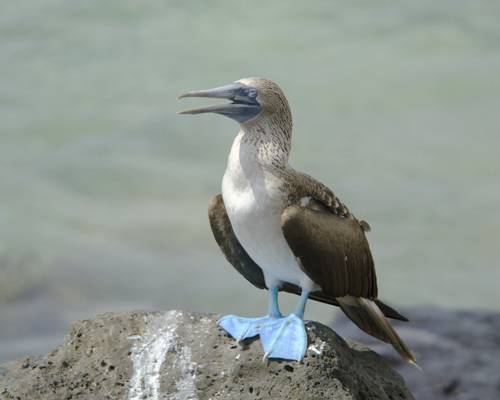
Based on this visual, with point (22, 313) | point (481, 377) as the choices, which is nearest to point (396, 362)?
point (481, 377)

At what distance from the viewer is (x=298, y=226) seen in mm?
5512

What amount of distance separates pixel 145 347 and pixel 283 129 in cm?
172

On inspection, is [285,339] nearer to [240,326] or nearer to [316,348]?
[316,348]

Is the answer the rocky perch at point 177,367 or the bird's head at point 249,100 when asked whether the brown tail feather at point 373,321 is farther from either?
the bird's head at point 249,100

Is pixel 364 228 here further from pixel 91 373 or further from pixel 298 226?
pixel 91 373

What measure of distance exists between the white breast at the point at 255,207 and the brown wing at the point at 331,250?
0.12 m

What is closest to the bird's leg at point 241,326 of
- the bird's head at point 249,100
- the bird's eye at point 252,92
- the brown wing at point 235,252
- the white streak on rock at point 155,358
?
the white streak on rock at point 155,358

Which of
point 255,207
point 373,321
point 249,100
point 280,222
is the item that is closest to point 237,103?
point 249,100

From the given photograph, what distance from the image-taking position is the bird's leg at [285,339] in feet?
18.0

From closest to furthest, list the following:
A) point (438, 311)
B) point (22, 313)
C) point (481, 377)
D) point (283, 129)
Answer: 1. point (283, 129)
2. point (481, 377)
3. point (438, 311)
4. point (22, 313)

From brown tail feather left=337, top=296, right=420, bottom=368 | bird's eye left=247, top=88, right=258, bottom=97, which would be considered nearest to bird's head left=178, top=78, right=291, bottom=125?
bird's eye left=247, top=88, right=258, bottom=97

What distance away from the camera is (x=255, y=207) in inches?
220

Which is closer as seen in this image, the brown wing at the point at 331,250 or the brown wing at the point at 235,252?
the brown wing at the point at 331,250

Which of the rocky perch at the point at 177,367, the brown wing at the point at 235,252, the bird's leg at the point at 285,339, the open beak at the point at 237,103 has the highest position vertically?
the open beak at the point at 237,103
